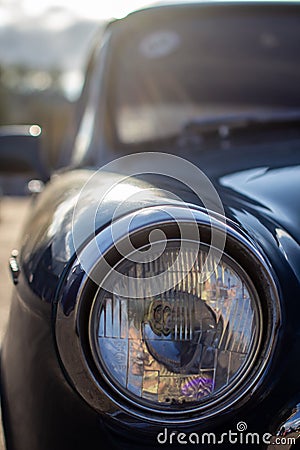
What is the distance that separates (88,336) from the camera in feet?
4.55

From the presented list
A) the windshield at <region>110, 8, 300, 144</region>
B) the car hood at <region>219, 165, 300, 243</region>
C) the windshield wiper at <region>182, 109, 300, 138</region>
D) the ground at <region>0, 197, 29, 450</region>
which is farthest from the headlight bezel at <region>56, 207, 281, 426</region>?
the windshield at <region>110, 8, 300, 144</region>

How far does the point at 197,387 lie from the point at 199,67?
1.61m

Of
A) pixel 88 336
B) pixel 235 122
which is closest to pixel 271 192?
pixel 88 336

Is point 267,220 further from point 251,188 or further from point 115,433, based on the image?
point 115,433

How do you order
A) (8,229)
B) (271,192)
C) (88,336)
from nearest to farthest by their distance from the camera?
(88,336), (271,192), (8,229)

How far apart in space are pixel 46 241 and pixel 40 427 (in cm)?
39

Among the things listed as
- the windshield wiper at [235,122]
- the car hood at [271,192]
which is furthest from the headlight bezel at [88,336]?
the windshield wiper at [235,122]

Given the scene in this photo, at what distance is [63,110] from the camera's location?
3472 cm

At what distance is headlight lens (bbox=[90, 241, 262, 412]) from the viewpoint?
1.39 metres

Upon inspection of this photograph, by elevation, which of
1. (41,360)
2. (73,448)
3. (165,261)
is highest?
(165,261)

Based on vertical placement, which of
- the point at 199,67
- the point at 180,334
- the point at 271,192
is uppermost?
the point at 199,67

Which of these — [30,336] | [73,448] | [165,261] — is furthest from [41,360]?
[165,261]

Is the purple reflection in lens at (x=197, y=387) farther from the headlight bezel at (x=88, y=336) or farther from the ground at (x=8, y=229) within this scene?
the ground at (x=8, y=229)

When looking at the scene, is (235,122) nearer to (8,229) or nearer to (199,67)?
(199,67)
